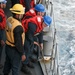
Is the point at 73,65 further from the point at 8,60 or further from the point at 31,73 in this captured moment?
the point at 8,60

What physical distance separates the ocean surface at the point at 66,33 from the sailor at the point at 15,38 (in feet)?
15.3

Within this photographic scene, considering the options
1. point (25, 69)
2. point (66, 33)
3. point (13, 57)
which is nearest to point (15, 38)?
point (13, 57)

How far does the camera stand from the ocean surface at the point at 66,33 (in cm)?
982

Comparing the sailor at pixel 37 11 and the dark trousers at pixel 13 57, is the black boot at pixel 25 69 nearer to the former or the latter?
the dark trousers at pixel 13 57

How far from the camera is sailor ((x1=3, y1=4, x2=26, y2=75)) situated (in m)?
4.46

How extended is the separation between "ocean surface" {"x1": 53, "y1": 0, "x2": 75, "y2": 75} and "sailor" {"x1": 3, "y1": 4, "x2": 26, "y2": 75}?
15.3 ft

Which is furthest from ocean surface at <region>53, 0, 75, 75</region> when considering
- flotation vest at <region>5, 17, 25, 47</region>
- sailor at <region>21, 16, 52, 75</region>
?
flotation vest at <region>5, 17, 25, 47</region>

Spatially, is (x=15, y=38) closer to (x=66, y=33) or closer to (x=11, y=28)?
(x=11, y=28)

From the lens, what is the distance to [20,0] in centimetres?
650

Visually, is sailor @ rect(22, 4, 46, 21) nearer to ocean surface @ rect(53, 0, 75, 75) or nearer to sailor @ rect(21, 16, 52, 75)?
sailor @ rect(21, 16, 52, 75)

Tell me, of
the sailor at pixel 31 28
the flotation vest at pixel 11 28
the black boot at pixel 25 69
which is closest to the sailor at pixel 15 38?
the flotation vest at pixel 11 28

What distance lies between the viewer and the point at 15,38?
4.49 m

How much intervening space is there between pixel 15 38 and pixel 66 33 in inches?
324

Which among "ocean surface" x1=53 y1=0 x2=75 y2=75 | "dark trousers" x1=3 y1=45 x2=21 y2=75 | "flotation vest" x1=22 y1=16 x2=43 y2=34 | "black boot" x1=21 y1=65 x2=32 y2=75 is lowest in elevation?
"ocean surface" x1=53 y1=0 x2=75 y2=75
